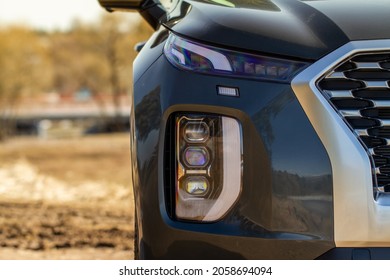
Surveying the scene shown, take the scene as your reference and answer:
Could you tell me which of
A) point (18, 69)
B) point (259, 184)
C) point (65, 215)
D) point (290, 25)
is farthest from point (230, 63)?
point (18, 69)

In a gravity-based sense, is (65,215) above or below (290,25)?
below

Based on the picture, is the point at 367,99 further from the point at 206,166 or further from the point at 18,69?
the point at 18,69

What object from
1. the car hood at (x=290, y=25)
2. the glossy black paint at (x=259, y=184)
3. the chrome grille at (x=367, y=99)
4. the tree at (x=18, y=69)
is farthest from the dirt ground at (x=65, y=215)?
the tree at (x=18, y=69)

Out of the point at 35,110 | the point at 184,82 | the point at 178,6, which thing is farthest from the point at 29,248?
the point at 35,110

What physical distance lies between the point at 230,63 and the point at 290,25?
25 centimetres

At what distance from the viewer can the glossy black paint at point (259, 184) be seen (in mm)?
2061

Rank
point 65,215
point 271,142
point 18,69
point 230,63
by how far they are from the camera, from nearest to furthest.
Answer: point 271,142 < point 230,63 < point 65,215 < point 18,69

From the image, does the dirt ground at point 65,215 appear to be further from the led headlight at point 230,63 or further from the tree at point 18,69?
the tree at point 18,69

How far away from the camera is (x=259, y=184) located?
2.10 m

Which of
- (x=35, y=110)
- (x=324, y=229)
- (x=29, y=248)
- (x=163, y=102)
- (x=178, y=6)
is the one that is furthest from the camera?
(x=35, y=110)

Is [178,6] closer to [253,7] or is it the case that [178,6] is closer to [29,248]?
[253,7]

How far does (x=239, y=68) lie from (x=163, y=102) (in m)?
0.27

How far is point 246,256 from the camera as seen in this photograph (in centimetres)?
213

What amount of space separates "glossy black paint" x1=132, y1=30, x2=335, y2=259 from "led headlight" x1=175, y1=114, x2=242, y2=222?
0.03 m
